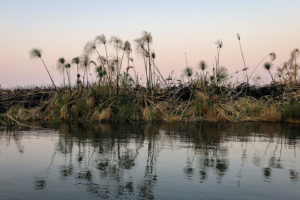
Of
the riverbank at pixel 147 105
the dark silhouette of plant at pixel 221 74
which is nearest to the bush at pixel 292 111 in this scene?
the riverbank at pixel 147 105

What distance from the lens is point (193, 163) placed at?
5223mm

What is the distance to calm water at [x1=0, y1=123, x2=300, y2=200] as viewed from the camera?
144 inches

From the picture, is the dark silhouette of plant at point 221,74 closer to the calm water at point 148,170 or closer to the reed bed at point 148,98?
the reed bed at point 148,98

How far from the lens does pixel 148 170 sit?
15.4 feet

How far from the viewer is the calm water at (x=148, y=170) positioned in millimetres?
3660

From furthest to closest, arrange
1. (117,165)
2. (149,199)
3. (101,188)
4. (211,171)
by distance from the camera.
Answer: (117,165) → (211,171) → (101,188) → (149,199)

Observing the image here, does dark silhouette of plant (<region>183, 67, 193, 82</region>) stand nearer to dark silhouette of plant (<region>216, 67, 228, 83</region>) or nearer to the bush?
dark silhouette of plant (<region>216, 67, 228, 83</region>)

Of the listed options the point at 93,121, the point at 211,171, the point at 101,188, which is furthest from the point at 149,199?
the point at 93,121

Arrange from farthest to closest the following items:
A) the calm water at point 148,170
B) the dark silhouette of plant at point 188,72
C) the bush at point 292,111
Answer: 1. the dark silhouette of plant at point 188,72
2. the bush at point 292,111
3. the calm water at point 148,170

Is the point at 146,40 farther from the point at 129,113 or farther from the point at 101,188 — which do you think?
the point at 101,188

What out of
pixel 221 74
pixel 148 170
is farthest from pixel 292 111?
pixel 148 170

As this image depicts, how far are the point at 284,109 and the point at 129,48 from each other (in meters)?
8.25

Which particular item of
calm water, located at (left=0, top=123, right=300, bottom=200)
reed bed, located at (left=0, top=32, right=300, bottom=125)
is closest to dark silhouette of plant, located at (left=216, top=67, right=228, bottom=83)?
reed bed, located at (left=0, top=32, right=300, bottom=125)

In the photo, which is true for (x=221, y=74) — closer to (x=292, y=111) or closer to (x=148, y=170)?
(x=292, y=111)
